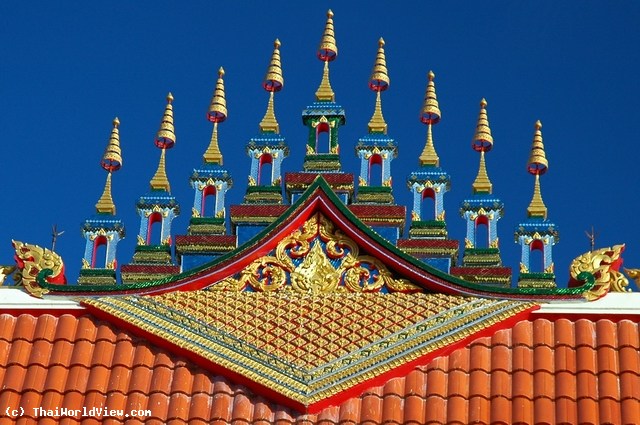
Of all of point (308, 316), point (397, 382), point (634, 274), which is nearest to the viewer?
point (397, 382)

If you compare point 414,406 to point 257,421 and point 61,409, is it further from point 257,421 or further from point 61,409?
point 61,409

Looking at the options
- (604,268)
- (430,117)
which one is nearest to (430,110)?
(430,117)

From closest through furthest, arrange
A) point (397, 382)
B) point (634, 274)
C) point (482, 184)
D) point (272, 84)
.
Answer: point (397, 382)
point (634, 274)
point (482, 184)
point (272, 84)

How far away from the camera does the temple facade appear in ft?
69.3

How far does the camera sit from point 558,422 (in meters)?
20.5

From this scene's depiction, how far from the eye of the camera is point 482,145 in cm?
2495

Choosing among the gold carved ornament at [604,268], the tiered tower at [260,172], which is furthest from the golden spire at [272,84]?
the gold carved ornament at [604,268]

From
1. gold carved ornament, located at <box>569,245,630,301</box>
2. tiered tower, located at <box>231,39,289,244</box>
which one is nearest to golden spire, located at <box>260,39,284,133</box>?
tiered tower, located at <box>231,39,289,244</box>

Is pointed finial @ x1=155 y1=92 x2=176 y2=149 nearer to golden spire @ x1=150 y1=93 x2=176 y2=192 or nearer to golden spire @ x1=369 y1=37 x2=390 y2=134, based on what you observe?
golden spire @ x1=150 y1=93 x2=176 y2=192

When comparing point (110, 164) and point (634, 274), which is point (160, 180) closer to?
point (110, 164)

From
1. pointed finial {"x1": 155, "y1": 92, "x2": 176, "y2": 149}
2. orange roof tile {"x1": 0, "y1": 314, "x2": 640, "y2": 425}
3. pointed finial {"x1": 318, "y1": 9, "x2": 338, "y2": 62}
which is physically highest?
pointed finial {"x1": 318, "y1": 9, "x2": 338, "y2": 62}

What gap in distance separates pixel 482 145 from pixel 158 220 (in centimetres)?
461

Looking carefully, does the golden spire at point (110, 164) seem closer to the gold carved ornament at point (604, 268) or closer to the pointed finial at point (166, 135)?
the pointed finial at point (166, 135)

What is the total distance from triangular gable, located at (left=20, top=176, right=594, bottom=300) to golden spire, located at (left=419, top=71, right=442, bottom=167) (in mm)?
2073
